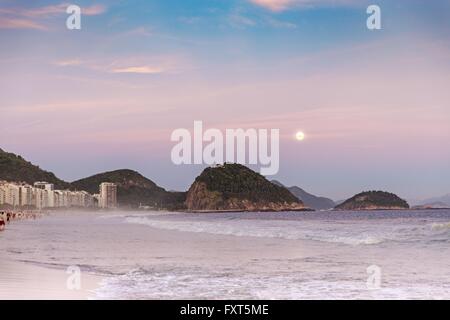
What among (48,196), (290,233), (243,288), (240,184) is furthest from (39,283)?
(48,196)

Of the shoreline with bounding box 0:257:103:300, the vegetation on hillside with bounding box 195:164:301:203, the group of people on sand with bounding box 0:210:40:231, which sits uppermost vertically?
the vegetation on hillside with bounding box 195:164:301:203

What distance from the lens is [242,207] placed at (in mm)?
108938

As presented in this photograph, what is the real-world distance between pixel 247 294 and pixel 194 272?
3.76 meters

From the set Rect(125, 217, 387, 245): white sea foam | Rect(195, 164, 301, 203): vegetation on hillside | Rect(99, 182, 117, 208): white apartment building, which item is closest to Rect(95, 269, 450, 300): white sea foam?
Rect(125, 217, 387, 245): white sea foam

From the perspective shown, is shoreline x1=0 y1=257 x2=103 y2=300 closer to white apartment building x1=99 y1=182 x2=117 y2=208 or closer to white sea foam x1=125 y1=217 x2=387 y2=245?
white sea foam x1=125 y1=217 x2=387 y2=245

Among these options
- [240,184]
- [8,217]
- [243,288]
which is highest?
[240,184]

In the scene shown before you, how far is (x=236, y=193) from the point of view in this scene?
10731cm

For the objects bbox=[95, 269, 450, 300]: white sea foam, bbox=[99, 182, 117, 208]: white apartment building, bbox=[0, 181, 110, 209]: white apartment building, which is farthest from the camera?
bbox=[0, 181, 110, 209]: white apartment building

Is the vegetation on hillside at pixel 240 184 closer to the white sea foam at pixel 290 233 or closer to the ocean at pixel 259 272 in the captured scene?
the white sea foam at pixel 290 233

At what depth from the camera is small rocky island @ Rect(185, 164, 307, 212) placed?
103694 mm

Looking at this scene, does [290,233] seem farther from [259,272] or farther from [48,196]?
[48,196]

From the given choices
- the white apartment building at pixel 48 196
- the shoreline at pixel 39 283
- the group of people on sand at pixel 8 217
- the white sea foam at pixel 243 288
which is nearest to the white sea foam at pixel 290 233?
the group of people on sand at pixel 8 217
